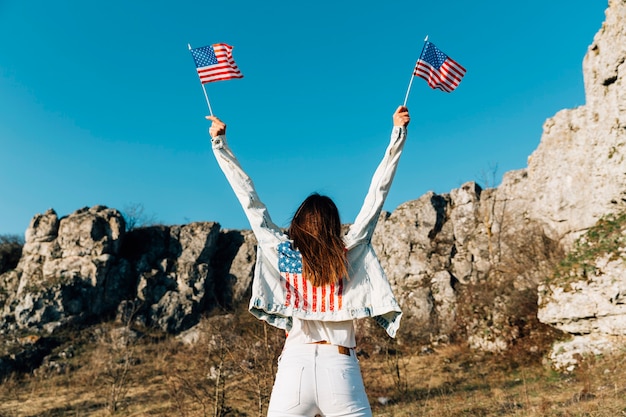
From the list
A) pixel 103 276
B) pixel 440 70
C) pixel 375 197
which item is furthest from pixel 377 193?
pixel 103 276

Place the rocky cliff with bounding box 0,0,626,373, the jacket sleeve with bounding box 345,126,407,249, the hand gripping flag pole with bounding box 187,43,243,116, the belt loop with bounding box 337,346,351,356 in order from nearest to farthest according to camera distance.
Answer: the belt loop with bounding box 337,346,351,356, the jacket sleeve with bounding box 345,126,407,249, the hand gripping flag pole with bounding box 187,43,243,116, the rocky cliff with bounding box 0,0,626,373

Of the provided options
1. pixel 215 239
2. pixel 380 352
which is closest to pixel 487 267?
pixel 380 352

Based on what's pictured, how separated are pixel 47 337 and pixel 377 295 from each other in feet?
94.6

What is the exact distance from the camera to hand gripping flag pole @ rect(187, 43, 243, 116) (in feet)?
16.4

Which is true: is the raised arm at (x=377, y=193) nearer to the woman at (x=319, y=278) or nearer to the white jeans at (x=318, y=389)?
the woman at (x=319, y=278)

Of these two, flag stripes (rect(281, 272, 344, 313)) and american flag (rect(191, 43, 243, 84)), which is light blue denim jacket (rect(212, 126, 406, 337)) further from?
american flag (rect(191, 43, 243, 84))

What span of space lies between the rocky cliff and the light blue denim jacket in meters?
14.8

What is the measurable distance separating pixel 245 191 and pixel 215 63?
3135 millimetres

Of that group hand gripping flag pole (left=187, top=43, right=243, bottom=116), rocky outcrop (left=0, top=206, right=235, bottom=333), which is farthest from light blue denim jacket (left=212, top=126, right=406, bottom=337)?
rocky outcrop (left=0, top=206, right=235, bottom=333)

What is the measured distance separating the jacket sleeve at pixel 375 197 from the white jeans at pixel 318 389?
1.83 ft

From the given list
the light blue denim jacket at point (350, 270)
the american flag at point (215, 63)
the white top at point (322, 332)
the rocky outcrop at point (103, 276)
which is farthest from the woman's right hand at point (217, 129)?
the rocky outcrop at point (103, 276)

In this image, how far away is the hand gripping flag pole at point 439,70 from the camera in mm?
5203

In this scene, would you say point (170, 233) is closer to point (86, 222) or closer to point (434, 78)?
point (86, 222)

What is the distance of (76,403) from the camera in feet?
56.3
